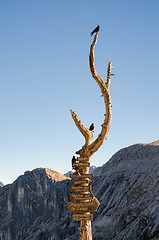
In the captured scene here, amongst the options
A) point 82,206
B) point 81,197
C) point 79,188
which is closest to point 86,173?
point 79,188

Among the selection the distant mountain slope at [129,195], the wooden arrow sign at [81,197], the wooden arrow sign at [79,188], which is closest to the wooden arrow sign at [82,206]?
the wooden arrow sign at [81,197]

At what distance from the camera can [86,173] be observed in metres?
14.1

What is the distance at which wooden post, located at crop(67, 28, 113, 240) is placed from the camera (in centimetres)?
1340

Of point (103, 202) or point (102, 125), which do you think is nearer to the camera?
point (102, 125)

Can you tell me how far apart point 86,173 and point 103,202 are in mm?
72533

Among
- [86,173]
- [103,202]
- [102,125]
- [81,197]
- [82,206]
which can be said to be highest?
[103,202]

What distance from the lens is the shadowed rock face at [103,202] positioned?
63.7 metres

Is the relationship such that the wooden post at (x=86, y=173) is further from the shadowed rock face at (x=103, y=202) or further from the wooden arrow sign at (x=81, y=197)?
the shadowed rock face at (x=103, y=202)

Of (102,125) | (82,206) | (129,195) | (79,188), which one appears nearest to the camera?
(82,206)

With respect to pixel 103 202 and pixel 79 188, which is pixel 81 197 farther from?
pixel 103 202

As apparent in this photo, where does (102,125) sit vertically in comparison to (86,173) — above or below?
above

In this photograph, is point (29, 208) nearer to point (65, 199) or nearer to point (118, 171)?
point (65, 199)

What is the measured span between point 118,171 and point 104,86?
79973 millimetres

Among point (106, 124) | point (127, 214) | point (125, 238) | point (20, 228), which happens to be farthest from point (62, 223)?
point (106, 124)
